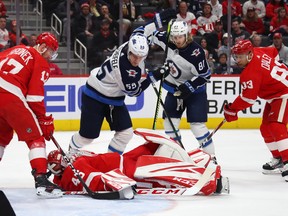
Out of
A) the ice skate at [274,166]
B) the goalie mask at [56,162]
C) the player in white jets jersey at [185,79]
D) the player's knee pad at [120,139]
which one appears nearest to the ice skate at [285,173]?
the ice skate at [274,166]

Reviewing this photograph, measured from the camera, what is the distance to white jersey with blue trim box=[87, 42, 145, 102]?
6.55 meters

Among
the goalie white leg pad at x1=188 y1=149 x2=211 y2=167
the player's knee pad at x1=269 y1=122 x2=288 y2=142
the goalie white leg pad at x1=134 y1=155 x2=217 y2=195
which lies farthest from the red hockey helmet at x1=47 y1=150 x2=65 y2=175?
the player's knee pad at x1=269 y1=122 x2=288 y2=142

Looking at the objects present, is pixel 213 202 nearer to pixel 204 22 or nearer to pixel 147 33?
pixel 147 33

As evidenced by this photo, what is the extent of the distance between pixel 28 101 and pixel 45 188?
61cm

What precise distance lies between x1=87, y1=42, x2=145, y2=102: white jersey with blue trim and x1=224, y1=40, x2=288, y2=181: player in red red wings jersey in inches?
36.2

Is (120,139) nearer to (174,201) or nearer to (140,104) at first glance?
(174,201)

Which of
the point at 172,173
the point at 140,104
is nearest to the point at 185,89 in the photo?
the point at 172,173

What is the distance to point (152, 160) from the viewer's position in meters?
6.10

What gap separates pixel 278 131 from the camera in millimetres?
7141

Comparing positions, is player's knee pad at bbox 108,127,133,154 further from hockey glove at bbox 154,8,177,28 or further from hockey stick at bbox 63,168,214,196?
hockey glove at bbox 154,8,177,28

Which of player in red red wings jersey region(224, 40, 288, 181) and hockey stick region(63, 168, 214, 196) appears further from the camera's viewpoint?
player in red red wings jersey region(224, 40, 288, 181)

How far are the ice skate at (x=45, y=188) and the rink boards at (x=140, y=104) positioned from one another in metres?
4.70

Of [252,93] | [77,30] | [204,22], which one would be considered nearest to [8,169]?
[252,93]

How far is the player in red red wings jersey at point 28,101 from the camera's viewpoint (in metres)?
5.93
